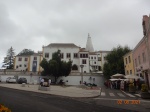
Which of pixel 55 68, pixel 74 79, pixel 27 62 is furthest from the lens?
pixel 27 62

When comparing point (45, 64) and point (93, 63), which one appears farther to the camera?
point (93, 63)

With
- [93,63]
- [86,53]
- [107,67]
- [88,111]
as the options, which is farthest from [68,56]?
[88,111]

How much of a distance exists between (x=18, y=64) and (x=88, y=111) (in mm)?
74510

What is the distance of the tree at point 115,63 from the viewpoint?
49.4 m

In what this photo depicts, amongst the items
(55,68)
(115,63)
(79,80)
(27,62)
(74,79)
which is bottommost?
(79,80)

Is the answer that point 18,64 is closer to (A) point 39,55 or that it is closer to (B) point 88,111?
(A) point 39,55

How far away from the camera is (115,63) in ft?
166

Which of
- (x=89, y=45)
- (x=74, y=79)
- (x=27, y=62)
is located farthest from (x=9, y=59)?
(x=74, y=79)

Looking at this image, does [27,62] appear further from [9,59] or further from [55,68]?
[55,68]

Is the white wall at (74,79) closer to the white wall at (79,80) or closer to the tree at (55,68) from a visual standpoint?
the white wall at (79,80)

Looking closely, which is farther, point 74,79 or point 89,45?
point 89,45

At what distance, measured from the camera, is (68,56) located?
71.6m

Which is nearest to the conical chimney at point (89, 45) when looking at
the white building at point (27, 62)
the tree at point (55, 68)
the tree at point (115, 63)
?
the white building at point (27, 62)

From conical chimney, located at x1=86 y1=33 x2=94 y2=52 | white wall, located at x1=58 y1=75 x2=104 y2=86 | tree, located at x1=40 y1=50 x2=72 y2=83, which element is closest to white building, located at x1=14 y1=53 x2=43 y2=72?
tree, located at x1=40 y1=50 x2=72 y2=83
